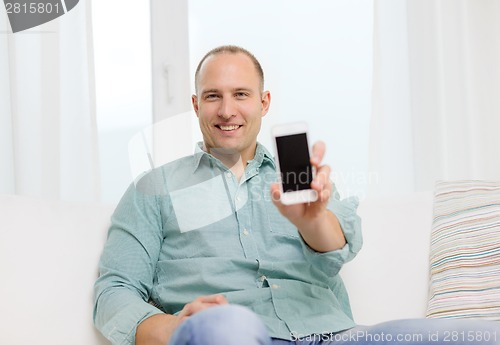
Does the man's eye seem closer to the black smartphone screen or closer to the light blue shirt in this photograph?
the light blue shirt

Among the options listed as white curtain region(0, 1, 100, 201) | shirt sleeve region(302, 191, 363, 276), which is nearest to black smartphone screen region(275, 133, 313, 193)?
shirt sleeve region(302, 191, 363, 276)

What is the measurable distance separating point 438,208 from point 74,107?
4.48 ft

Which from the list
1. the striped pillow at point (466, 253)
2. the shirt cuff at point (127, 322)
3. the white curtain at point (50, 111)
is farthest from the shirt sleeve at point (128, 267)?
the white curtain at point (50, 111)

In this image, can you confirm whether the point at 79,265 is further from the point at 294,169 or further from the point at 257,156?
the point at 294,169

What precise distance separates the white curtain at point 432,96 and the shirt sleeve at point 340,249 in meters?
1.34

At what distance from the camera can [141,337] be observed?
4.17 ft

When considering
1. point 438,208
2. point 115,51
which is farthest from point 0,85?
point 438,208

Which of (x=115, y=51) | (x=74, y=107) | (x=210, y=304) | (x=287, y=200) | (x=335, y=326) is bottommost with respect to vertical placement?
(x=335, y=326)

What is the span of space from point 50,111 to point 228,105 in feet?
3.58

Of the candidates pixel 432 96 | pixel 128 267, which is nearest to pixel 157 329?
pixel 128 267

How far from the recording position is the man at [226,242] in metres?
1.31

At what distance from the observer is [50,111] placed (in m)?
2.45

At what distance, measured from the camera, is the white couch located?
1.38 meters

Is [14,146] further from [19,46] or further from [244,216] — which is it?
[244,216]
